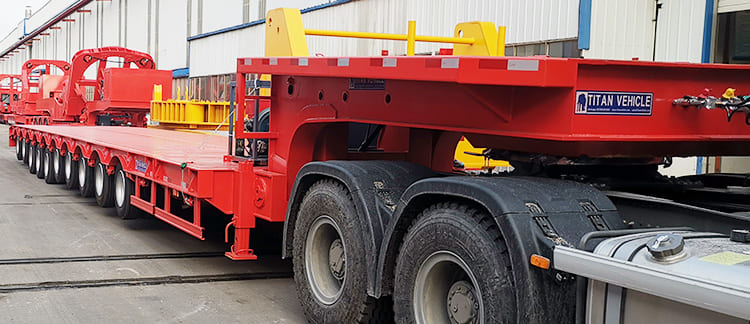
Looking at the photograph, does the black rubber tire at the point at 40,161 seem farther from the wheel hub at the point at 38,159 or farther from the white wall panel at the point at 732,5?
the white wall panel at the point at 732,5

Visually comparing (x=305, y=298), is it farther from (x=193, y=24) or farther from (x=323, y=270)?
(x=193, y=24)

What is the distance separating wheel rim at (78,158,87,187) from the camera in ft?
40.0

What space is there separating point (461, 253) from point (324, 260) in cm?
180

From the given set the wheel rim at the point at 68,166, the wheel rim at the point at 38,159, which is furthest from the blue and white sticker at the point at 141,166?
the wheel rim at the point at 38,159

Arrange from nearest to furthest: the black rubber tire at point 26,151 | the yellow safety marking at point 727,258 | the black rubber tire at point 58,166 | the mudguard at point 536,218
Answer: the yellow safety marking at point 727,258
the mudguard at point 536,218
the black rubber tire at point 58,166
the black rubber tire at point 26,151

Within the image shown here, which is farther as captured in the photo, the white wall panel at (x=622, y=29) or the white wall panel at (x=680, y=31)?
the white wall panel at (x=622, y=29)

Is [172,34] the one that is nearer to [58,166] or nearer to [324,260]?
[58,166]

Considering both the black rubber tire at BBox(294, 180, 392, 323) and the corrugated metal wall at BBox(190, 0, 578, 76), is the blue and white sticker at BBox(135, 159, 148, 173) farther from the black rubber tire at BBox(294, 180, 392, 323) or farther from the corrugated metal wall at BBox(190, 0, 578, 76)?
the corrugated metal wall at BBox(190, 0, 578, 76)

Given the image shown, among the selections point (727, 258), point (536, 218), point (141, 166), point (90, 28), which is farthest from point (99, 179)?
point (90, 28)

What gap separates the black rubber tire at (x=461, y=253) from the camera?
11.8 feet

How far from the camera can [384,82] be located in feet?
16.5

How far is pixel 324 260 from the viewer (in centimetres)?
545

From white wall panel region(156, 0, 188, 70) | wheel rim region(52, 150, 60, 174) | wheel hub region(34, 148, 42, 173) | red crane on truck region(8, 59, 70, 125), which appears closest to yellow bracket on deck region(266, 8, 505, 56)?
wheel rim region(52, 150, 60, 174)

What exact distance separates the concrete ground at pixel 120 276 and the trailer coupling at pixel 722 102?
3161 mm
